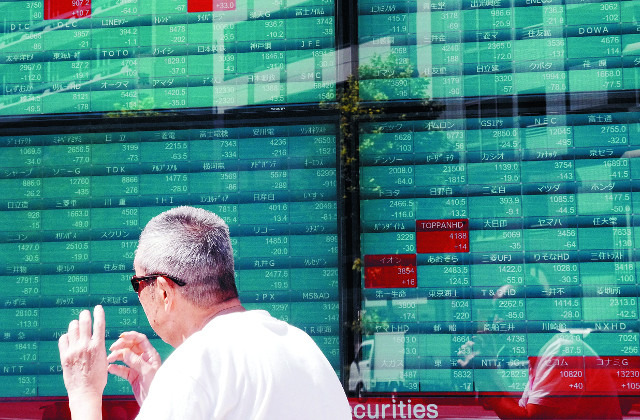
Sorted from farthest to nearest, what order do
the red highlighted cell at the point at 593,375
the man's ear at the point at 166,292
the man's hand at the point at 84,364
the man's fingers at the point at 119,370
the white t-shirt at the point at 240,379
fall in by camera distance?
the red highlighted cell at the point at 593,375
the man's fingers at the point at 119,370
the man's ear at the point at 166,292
the man's hand at the point at 84,364
the white t-shirt at the point at 240,379

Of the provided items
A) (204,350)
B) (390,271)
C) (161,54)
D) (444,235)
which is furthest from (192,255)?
(161,54)

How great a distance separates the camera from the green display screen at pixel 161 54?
396 centimetres

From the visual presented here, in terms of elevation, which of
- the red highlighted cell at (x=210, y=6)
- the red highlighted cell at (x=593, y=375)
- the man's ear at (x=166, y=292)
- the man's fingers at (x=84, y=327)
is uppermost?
the red highlighted cell at (x=210, y=6)

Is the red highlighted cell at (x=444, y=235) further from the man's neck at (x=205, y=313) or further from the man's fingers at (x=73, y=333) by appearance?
the man's fingers at (x=73, y=333)

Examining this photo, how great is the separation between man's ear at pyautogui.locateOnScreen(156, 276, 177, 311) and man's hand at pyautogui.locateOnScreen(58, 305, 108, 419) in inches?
6.7

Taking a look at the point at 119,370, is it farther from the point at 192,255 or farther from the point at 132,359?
the point at 192,255

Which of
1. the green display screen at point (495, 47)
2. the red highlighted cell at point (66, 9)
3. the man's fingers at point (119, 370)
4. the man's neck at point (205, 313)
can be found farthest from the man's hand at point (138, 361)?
the red highlighted cell at point (66, 9)

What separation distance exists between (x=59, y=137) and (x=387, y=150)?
192 centimetres

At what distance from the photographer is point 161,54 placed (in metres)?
4.03

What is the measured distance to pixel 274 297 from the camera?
155 inches

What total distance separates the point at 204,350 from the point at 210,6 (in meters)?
2.89

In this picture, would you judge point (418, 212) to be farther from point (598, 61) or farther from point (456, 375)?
point (598, 61)

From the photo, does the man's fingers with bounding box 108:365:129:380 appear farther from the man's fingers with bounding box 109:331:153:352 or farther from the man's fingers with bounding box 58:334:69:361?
the man's fingers with bounding box 58:334:69:361

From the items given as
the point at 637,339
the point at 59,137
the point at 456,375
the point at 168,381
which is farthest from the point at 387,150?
the point at 168,381
